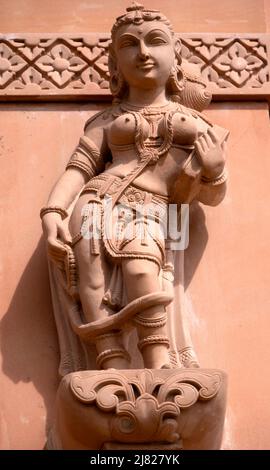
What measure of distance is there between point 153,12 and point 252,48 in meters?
0.79

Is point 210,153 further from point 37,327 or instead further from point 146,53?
point 37,327

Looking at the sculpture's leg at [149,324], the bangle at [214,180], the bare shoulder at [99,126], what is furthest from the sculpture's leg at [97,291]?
the bangle at [214,180]

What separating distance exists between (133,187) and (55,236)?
16.8 inches

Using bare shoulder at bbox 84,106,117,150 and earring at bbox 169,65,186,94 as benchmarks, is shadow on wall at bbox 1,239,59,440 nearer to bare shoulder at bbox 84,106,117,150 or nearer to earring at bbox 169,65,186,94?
bare shoulder at bbox 84,106,117,150

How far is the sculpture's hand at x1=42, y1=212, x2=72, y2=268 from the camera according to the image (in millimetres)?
Answer: 6609

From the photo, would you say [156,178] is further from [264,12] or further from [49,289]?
[264,12]

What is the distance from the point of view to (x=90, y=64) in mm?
7590

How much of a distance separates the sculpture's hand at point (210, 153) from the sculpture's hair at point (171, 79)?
38 cm

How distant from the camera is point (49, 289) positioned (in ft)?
22.9

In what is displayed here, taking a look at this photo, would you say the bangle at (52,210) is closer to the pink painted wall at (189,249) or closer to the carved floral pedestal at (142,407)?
the pink painted wall at (189,249)

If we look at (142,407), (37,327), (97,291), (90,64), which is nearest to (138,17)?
(90,64)

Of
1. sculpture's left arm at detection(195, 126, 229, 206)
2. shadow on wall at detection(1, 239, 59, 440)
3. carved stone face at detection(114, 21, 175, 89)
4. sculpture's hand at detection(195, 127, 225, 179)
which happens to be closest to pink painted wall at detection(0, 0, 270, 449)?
shadow on wall at detection(1, 239, 59, 440)

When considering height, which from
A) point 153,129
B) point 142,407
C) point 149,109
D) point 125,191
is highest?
point 149,109
